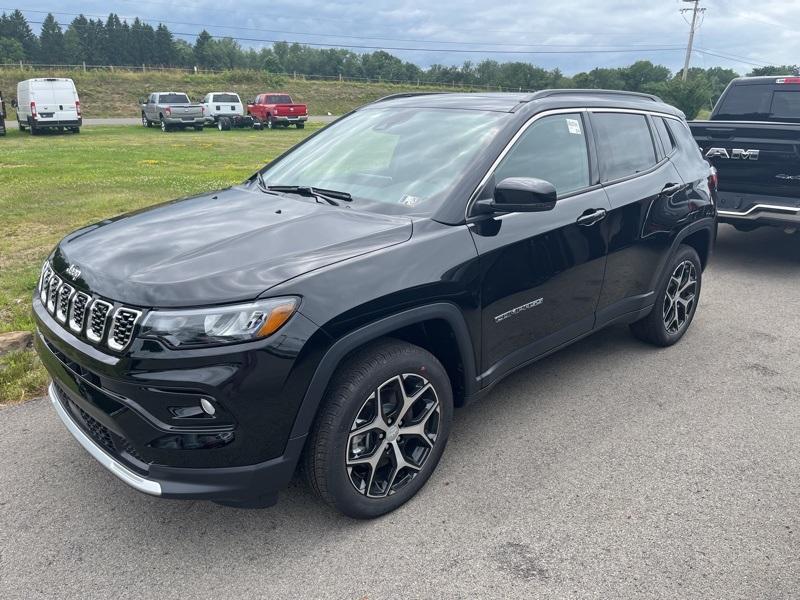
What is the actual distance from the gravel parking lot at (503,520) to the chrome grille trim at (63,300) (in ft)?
2.98

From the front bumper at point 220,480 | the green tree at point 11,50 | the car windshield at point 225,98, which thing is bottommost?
the front bumper at point 220,480

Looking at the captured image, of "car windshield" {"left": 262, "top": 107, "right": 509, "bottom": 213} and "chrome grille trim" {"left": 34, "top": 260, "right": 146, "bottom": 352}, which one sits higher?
"car windshield" {"left": 262, "top": 107, "right": 509, "bottom": 213}

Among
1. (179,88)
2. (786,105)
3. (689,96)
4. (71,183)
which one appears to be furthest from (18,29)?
(786,105)

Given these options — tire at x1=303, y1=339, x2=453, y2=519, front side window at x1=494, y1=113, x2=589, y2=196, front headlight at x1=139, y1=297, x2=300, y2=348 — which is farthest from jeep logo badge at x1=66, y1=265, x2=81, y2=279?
front side window at x1=494, y1=113, x2=589, y2=196

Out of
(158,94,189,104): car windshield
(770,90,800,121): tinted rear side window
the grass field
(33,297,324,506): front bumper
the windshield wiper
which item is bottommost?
(33,297,324,506): front bumper

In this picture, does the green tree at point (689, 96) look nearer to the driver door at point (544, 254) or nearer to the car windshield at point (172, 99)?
the car windshield at point (172, 99)

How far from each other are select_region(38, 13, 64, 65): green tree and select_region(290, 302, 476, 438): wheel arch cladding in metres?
104

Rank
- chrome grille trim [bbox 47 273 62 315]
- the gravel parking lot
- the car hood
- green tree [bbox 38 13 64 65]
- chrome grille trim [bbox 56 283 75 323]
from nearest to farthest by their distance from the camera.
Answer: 1. the car hood
2. the gravel parking lot
3. chrome grille trim [bbox 56 283 75 323]
4. chrome grille trim [bbox 47 273 62 315]
5. green tree [bbox 38 13 64 65]

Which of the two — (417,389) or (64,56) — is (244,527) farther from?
(64,56)

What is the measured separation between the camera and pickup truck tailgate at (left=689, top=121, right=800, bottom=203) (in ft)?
21.3

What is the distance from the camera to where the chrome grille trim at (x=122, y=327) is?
2.39 m

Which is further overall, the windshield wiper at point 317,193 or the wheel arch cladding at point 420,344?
the windshield wiper at point 317,193

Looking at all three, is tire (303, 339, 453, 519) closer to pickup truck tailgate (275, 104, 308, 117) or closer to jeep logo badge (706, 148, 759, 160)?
jeep logo badge (706, 148, 759, 160)

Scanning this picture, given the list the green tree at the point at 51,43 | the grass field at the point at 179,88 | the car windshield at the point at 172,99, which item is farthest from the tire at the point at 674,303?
the green tree at the point at 51,43
